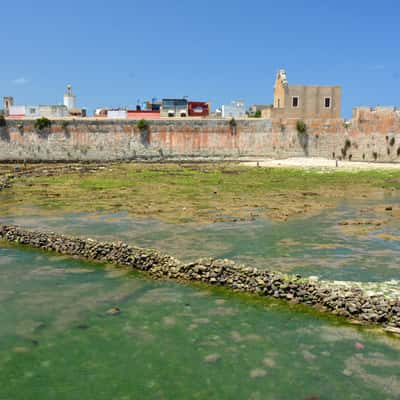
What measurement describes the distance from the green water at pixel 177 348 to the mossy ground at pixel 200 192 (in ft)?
26.9

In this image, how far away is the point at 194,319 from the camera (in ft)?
27.0

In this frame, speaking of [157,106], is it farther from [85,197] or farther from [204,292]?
[204,292]

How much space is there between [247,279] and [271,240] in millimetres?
4622

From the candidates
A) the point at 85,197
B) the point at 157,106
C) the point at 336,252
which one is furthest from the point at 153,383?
the point at 157,106

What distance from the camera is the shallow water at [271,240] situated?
1118 centimetres

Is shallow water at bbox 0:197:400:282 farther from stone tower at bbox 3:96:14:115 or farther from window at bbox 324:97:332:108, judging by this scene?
stone tower at bbox 3:96:14:115

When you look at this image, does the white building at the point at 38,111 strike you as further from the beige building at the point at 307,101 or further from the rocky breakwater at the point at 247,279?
the rocky breakwater at the point at 247,279

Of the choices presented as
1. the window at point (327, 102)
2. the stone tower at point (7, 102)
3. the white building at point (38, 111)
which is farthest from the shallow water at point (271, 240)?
the stone tower at point (7, 102)

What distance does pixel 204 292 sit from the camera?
952 centimetres

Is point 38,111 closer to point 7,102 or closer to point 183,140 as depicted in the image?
point 7,102

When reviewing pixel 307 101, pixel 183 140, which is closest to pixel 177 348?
pixel 183 140

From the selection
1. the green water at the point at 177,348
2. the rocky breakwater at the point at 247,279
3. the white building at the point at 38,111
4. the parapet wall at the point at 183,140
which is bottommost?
the green water at the point at 177,348

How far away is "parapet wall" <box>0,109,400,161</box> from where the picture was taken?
4522 centimetres

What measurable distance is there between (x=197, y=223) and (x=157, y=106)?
5023cm
